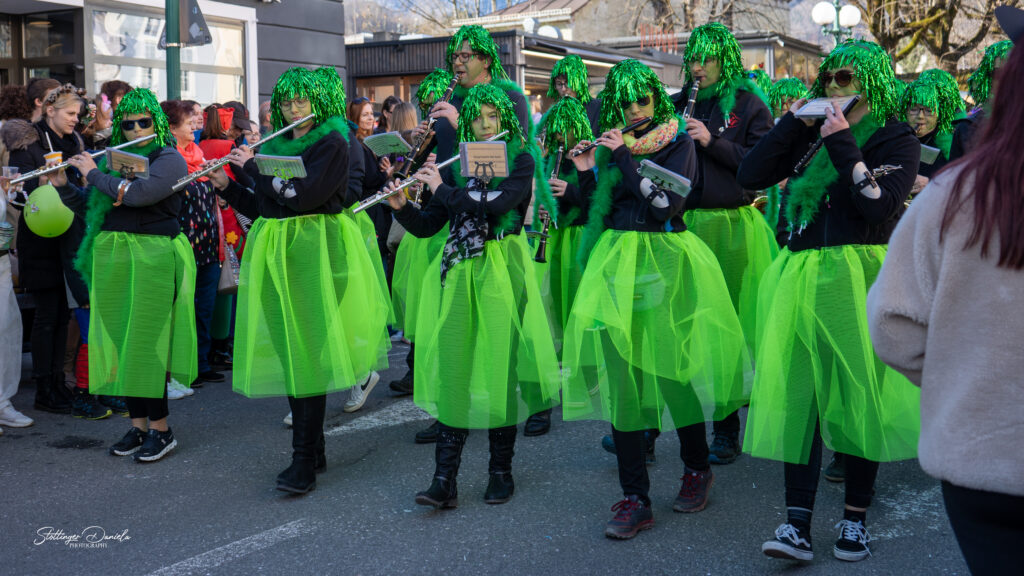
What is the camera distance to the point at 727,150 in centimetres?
512

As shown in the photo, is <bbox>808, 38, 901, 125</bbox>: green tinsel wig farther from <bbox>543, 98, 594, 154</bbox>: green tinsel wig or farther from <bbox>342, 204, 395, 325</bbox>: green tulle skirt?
<bbox>342, 204, 395, 325</bbox>: green tulle skirt

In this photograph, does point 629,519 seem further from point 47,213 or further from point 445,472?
point 47,213

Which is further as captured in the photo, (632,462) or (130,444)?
(130,444)

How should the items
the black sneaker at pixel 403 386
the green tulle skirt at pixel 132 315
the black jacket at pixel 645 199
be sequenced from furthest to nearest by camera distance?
the black sneaker at pixel 403 386 < the green tulle skirt at pixel 132 315 < the black jacket at pixel 645 199

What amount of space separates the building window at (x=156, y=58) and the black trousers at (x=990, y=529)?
10.9 m

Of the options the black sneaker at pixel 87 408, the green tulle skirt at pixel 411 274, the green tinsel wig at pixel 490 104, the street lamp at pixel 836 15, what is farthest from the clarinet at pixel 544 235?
the street lamp at pixel 836 15

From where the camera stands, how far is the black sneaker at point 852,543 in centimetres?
381

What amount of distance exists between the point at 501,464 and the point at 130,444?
214cm

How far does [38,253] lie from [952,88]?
5.63 metres

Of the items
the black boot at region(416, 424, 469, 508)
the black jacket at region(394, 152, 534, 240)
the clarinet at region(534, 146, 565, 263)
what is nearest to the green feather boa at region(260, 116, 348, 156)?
the black jacket at region(394, 152, 534, 240)

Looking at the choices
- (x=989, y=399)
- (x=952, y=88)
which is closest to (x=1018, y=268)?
(x=989, y=399)

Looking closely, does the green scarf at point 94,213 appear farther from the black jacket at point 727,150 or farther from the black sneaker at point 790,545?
the black sneaker at point 790,545

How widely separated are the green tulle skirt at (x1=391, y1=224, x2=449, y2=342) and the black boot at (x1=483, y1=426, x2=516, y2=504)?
1.13 m

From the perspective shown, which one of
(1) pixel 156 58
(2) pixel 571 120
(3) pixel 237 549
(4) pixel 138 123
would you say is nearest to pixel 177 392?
(4) pixel 138 123
